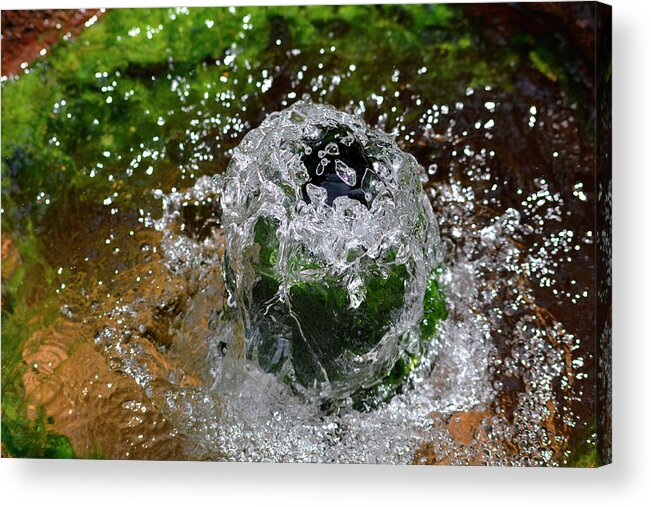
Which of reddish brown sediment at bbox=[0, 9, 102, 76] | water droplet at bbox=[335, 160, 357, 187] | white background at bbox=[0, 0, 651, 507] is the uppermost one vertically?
reddish brown sediment at bbox=[0, 9, 102, 76]

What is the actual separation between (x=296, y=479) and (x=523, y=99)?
0.86m

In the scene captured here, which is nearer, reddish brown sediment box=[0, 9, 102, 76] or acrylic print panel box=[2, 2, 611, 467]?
acrylic print panel box=[2, 2, 611, 467]

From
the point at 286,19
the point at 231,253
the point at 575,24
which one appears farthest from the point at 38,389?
the point at 575,24

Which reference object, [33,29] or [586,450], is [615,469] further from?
[33,29]

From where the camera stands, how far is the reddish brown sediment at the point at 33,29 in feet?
6.43

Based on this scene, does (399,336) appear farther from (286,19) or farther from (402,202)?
(286,19)

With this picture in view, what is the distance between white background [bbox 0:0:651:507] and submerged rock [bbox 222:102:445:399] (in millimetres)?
189

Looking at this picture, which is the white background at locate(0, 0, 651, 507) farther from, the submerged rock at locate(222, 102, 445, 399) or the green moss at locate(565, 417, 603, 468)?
the submerged rock at locate(222, 102, 445, 399)

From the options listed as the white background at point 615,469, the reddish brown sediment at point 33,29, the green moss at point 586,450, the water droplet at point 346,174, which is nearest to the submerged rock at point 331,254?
the water droplet at point 346,174

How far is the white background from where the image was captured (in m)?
1.76

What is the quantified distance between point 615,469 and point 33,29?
1449mm

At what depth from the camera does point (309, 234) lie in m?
1.78

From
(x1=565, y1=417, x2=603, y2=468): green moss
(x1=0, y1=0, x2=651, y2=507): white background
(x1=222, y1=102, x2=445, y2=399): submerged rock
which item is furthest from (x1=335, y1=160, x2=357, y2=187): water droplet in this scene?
(x1=565, y1=417, x2=603, y2=468): green moss

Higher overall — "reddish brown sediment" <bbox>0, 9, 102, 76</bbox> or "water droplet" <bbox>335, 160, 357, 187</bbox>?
"reddish brown sediment" <bbox>0, 9, 102, 76</bbox>
